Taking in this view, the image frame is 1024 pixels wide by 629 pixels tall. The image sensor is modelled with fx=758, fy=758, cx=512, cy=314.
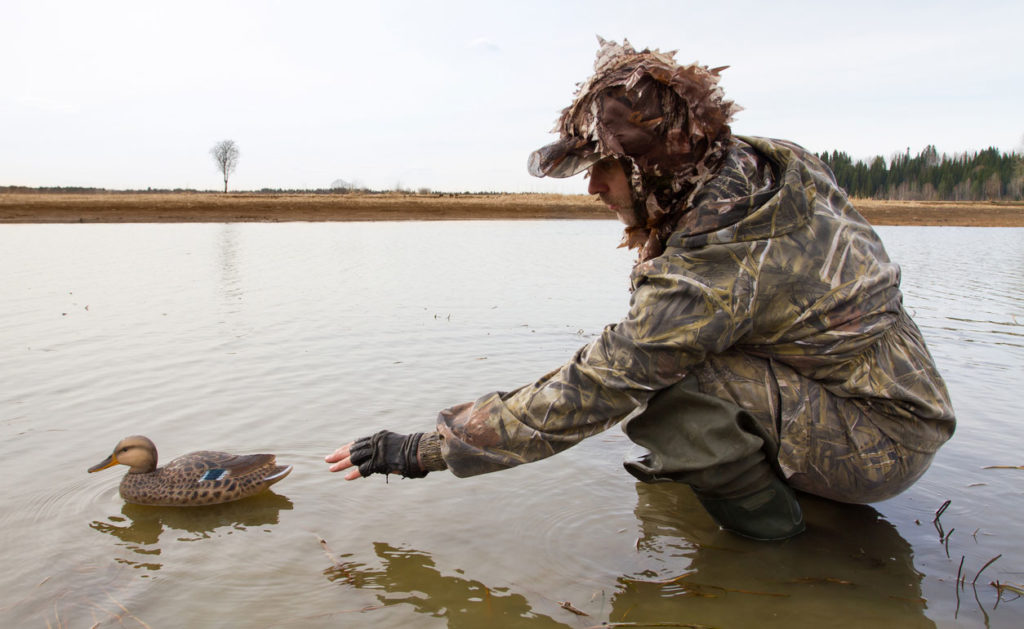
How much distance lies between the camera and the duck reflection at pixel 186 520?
3.02m

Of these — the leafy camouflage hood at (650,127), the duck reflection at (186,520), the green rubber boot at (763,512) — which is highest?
the leafy camouflage hood at (650,127)

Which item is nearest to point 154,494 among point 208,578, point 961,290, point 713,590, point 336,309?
point 208,578

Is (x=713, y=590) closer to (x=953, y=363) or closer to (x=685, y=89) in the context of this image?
(x=685, y=89)

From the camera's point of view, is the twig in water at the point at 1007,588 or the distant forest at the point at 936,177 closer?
the twig in water at the point at 1007,588

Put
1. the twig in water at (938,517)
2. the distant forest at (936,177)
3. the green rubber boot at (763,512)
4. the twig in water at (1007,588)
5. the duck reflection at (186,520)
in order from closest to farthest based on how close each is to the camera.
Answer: the twig in water at (1007,588), the green rubber boot at (763,512), the twig in water at (938,517), the duck reflection at (186,520), the distant forest at (936,177)

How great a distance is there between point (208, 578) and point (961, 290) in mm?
10552

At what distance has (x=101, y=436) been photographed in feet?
13.3

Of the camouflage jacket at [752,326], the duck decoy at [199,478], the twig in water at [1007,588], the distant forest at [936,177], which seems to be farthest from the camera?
the distant forest at [936,177]

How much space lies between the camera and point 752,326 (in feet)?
7.59

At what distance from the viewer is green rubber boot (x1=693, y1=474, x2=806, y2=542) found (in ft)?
8.73

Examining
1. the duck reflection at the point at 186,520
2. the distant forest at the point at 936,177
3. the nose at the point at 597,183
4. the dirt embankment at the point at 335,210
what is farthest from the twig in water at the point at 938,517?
the distant forest at the point at 936,177

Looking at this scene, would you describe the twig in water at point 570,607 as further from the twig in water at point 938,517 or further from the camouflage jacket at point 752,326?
the twig in water at point 938,517

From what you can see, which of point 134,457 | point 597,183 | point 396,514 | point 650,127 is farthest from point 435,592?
point 134,457

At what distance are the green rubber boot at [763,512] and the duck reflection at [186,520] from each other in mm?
1814
